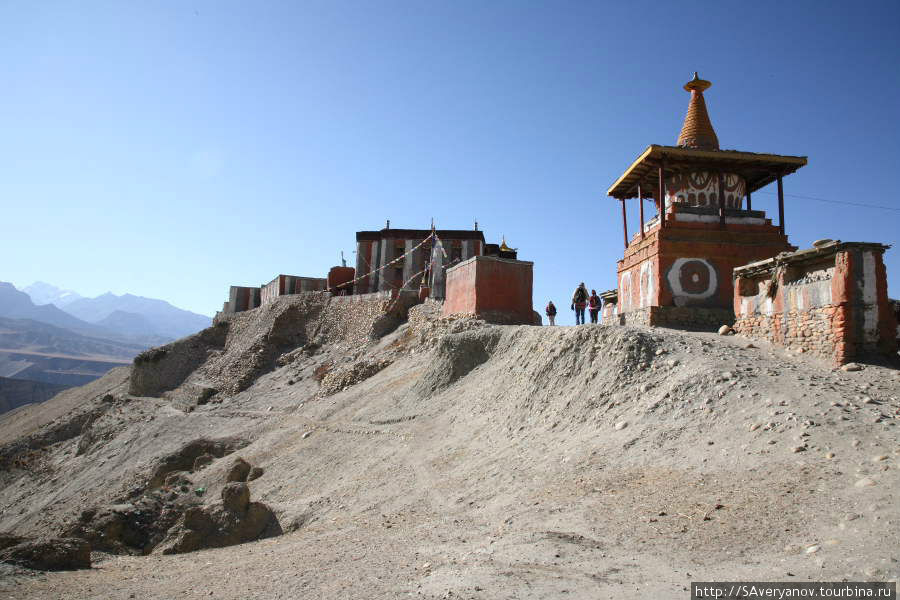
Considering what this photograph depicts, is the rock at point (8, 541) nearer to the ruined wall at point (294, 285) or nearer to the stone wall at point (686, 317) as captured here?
the stone wall at point (686, 317)

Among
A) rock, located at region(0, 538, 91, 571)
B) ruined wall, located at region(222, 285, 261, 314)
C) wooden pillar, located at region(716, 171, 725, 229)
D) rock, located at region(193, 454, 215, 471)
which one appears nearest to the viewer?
rock, located at region(0, 538, 91, 571)

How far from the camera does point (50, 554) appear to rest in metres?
7.29

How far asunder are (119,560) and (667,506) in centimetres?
785

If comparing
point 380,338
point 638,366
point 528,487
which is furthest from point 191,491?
point 380,338

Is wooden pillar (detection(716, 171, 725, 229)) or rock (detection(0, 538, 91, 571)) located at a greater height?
wooden pillar (detection(716, 171, 725, 229))

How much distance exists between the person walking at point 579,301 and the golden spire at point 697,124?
5.90m

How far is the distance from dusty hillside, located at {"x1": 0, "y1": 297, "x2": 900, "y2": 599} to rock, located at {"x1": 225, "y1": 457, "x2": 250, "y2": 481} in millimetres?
369

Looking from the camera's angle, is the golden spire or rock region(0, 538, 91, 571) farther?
the golden spire

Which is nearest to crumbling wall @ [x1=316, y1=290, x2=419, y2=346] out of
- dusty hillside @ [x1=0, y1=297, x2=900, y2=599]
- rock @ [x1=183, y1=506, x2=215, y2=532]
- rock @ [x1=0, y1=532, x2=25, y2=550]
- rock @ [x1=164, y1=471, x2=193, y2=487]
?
dusty hillside @ [x1=0, y1=297, x2=900, y2=599]

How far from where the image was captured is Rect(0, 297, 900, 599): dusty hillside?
4898mm

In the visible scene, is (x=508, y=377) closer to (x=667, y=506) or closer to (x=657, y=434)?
(x=657, y=434)

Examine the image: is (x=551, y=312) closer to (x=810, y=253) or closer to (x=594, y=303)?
(x=594, y=303)

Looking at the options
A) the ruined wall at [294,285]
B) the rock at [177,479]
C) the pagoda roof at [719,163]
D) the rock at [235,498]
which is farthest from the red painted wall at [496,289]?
the ruined wall at [294,285]

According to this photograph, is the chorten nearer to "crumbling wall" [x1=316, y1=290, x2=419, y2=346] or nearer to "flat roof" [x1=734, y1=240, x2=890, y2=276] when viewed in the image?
"flat roof" [x1=734, y1=240, x2=890, y2=276]
